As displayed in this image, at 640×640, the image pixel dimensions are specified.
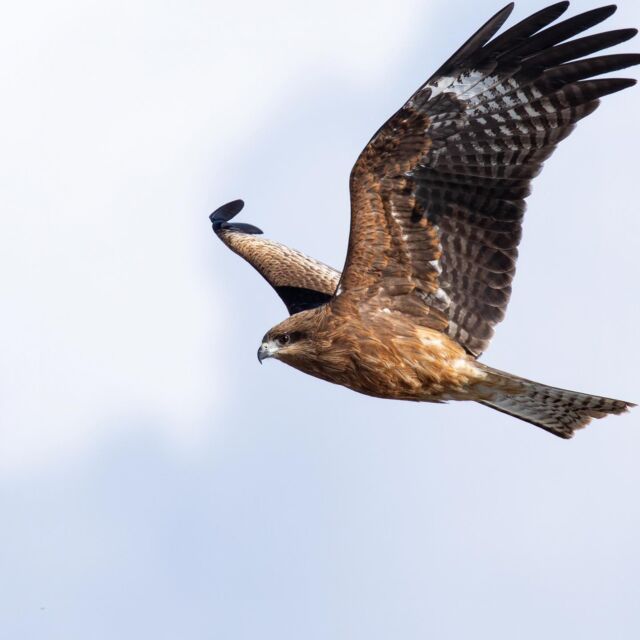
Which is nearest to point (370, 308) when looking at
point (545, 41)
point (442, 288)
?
point (442, 288)

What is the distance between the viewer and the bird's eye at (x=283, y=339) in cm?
1216

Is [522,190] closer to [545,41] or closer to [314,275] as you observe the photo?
[545,41]

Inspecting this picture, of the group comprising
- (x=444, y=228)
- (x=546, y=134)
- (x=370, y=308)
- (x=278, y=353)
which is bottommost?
(x=278, y=353)

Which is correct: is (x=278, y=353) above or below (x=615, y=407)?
below

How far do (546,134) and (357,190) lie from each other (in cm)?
155

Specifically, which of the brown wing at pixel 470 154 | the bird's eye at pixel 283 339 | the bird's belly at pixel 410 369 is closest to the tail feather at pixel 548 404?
the bird's belly at pixel 410 369

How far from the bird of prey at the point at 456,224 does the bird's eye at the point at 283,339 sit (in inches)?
0.5

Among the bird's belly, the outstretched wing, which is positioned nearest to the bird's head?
the bird's belly

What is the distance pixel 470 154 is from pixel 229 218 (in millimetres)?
6714

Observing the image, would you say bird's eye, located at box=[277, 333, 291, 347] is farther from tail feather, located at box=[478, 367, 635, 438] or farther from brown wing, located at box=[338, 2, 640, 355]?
tail feather, located at box=[478, 367, 635, 438]

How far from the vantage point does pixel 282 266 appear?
51.5ft

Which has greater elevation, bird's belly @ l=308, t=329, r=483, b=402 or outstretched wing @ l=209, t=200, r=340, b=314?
outstretched wing @ l=209, t=200, r=340, b=314

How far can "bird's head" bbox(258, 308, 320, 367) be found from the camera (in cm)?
1209

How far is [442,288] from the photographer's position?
12.3 meters
